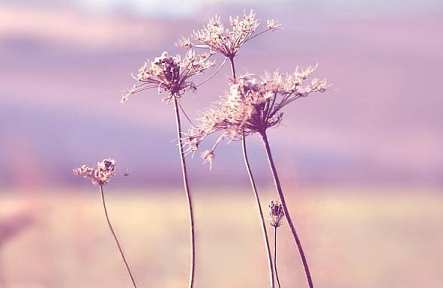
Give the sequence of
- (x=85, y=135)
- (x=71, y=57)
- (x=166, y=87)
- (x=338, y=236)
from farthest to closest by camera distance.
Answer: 1. (x=71, y=57)
2. (x=85, y=135)
3. (x=338, y=236)
4. (x=166, y=87)

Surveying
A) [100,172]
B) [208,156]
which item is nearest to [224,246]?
[100,172]

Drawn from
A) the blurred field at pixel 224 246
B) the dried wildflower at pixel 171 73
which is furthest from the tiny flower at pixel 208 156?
the blurred field at pixel 224 246

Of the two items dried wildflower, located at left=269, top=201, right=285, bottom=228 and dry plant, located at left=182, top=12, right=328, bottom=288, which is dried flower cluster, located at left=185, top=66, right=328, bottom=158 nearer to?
dry plant, located at left=182, top=12, right=328, bottom=288

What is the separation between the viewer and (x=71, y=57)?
67.4 ft

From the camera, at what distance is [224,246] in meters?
7.20

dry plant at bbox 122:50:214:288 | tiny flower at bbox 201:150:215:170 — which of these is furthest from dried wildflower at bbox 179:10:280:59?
tiny flower at bbox 201:150:215:170

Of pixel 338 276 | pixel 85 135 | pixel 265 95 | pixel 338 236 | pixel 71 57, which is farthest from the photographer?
pixel 71 57

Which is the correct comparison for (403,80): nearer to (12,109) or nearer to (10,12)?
(12,109)

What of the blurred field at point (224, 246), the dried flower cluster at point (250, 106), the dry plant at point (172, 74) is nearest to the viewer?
the dried flower cluster at point (250, 106)

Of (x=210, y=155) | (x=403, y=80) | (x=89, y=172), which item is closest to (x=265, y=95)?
(x=210, y=155)

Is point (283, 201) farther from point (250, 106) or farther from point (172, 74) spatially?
point (172, 74)

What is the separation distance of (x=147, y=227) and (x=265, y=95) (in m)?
6.53

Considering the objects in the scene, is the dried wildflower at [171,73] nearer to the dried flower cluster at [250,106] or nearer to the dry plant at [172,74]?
the dry plant at [172,74]

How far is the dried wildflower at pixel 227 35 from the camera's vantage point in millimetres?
1271
